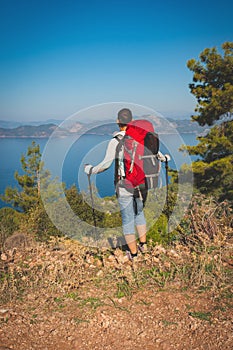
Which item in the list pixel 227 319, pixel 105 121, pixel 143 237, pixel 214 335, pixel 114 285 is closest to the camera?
pixel 214 335

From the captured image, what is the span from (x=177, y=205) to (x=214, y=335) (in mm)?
3115

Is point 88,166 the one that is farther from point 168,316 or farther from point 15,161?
point 15,161

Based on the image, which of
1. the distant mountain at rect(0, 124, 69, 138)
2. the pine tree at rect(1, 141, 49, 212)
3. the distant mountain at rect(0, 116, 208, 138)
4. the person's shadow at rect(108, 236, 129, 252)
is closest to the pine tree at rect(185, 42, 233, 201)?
the distant mountain at rect(0, 116, 208, 138)

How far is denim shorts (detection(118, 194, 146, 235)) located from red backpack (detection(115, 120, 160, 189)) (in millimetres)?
176

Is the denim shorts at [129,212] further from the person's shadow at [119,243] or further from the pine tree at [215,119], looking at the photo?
the pine tree at [215,119]

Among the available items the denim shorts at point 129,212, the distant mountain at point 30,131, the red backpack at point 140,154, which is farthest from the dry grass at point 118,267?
the distant mountain at point 30,131

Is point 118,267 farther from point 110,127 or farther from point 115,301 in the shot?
point 110,127

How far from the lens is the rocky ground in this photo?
2510 mm

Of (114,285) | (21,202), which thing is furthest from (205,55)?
(21,202)

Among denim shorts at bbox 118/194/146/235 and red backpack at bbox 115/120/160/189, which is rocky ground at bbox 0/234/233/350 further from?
red backpack at bbox 115/120/160/189

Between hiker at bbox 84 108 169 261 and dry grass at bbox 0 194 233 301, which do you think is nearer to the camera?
dry grass at bbox 0 194 233 301

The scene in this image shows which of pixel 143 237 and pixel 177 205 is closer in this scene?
pixel 143 237

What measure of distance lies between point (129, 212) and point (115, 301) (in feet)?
3.31

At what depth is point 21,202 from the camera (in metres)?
31.8
